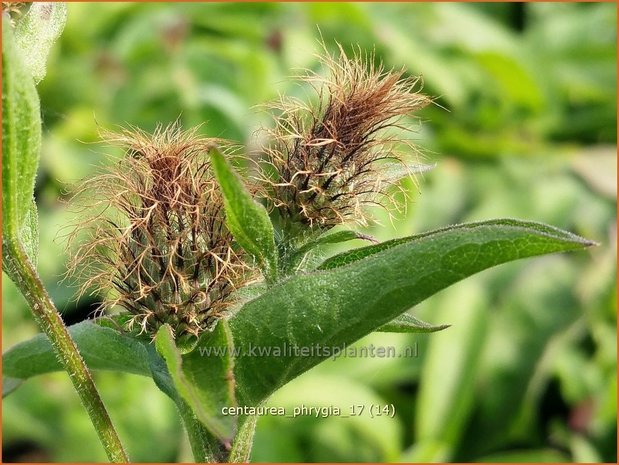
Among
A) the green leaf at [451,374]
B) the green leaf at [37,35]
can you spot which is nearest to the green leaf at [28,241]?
the green leaf at [37,35]

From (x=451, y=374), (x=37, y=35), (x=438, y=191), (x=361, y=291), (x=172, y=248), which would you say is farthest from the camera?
(x=438, y=191)

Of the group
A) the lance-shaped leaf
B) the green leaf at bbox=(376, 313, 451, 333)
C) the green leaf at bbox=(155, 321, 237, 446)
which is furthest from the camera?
the lance-shaped leaf

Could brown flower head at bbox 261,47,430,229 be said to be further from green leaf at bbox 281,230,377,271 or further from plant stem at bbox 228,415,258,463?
plant stem at bbox 228,415,258,463

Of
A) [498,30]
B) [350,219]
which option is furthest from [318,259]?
[498,30]

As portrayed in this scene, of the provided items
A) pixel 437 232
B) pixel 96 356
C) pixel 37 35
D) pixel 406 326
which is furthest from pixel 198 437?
pixel 37 35

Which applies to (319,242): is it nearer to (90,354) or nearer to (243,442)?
(243,442)

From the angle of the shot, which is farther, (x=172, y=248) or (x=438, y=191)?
(x=438, y=191)

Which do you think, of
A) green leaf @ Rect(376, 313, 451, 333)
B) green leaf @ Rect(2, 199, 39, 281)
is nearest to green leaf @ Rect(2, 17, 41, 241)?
green leaf @ Rect(2, 199, 39, 281)
